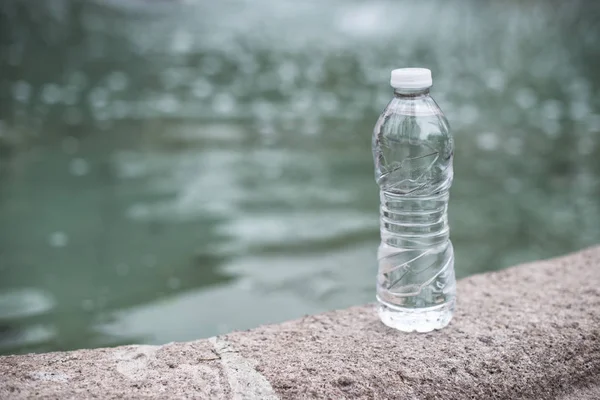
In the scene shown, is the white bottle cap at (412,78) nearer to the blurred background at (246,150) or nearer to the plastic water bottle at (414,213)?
the plastic water bottle at (414,213)

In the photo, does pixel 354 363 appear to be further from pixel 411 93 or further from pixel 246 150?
pixel 246 150

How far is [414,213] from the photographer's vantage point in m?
2.07

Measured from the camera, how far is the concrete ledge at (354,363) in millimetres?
1580

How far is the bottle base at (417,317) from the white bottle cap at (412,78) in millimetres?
627

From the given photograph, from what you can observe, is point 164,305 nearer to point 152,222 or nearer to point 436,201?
point 152,222

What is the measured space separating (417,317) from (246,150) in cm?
481

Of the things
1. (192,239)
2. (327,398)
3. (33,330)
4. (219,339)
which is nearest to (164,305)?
(33,330)

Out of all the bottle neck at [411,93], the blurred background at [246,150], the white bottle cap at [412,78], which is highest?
the white bottle cap at [412,78]

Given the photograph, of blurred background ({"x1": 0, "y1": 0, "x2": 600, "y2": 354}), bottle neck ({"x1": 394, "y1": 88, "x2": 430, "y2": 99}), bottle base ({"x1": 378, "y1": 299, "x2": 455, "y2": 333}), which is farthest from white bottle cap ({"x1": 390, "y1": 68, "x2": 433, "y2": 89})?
blurred background ({"x1": 0, "y1": 0, "x2": 600, "y2": 354})

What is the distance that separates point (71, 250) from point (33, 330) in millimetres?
1061

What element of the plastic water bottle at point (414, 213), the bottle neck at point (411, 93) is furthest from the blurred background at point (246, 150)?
the bottle neck at point (411, 93)

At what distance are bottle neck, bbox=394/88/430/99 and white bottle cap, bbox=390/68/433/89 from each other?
3cm

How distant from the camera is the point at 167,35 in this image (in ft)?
33.4

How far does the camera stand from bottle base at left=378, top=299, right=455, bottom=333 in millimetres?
1896
